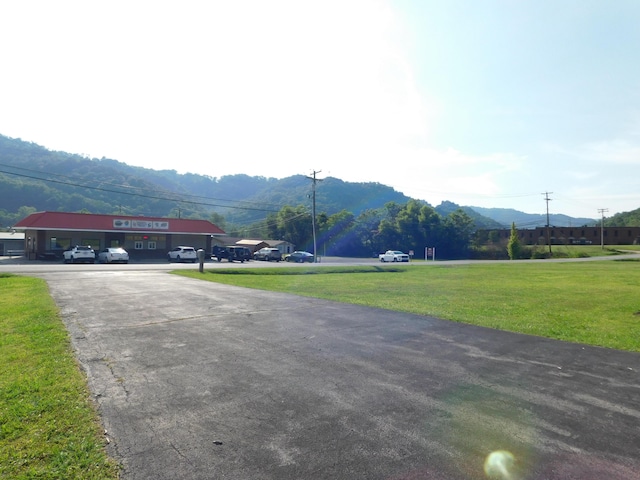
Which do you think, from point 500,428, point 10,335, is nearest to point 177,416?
point 500,428

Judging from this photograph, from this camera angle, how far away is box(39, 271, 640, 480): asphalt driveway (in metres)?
3.42

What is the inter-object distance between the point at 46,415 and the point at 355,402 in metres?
3.20

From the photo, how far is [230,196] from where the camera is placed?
169m

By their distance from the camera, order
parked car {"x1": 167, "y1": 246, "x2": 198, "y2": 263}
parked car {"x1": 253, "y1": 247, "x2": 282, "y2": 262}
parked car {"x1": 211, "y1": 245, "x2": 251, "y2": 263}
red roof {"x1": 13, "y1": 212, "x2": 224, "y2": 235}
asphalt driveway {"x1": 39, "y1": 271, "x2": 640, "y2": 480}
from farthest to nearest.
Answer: parked car {"x1": 253, "y1": 247, "x2": 282, "y2": 262} < parked car {"x1": 211, "y1": 245, "x2": 251, "y2": 263} < parked car {"x1": 167, "y1": 246, "x2": 198, "y2": 263} < red roof {"x1": 13, "y1": 212, "x2": 224, "y2": 235} < asphalt driveway {"x1": 39, "y1": 271, "x2": 640, "y2": 480}

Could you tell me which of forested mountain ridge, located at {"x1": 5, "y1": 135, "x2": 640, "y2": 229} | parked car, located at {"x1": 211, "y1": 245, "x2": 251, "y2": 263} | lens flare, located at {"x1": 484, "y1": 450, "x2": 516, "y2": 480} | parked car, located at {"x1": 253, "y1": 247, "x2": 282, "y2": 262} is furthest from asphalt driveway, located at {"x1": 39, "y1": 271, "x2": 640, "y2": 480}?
forested mountain ridge, located at {"x1": 5, "y1": 135, "x2": 640, "y2": 229}

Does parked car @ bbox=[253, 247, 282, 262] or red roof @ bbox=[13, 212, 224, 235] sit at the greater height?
red roof @ bbox=[13, 212, 224, 235]

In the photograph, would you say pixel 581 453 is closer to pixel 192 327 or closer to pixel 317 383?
pixel 317 383

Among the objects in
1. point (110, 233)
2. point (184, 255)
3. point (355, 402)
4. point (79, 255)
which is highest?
point (110, 233)

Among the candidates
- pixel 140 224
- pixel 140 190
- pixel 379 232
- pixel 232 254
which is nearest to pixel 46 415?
pixel 232 254

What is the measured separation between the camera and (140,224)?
50.0 metres

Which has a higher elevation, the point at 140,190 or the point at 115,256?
the point at 140,190

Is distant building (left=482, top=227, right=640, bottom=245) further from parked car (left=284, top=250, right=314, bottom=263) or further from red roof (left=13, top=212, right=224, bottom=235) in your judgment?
red roof (left=13, top=212, right=224, bottom=235)

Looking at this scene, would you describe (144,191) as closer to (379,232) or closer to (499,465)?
(379,232)

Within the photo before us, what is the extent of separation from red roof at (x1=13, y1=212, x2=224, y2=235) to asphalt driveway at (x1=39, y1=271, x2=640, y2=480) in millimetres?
42817
